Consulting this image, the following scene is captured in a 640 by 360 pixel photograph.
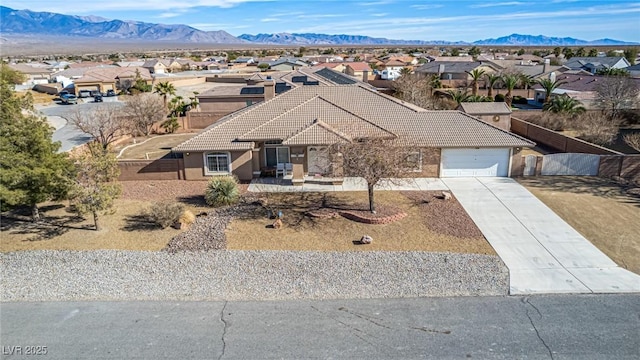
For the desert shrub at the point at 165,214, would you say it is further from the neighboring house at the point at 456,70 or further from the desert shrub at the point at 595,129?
the neighboring house at the point at 456,70

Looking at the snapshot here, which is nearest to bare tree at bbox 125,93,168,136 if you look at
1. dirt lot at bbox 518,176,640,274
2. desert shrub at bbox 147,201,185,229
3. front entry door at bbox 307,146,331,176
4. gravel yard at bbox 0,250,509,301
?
front entry door at bbox 307,146,331,176

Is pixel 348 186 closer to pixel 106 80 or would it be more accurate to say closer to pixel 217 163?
pixel 217 163

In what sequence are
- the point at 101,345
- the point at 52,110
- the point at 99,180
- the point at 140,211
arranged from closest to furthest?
1. the point at 101,345
2. the point at 99,180
3. the point at 140,211
4. the point at 52,110

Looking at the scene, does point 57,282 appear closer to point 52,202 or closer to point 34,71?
point 52,202

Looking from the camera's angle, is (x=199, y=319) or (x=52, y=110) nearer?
(x=199, y=319)

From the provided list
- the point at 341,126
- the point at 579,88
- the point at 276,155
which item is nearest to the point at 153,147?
the point at 276,155

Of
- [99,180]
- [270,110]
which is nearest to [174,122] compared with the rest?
[270,110]

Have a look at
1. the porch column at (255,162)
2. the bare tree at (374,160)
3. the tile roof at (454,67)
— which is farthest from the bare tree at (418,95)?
the bare tree at (374,160)
